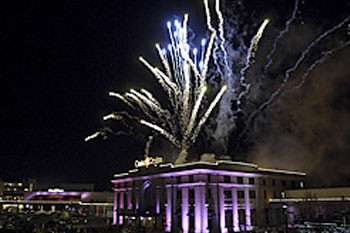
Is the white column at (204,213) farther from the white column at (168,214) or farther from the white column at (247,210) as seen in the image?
the white column at (247,210)

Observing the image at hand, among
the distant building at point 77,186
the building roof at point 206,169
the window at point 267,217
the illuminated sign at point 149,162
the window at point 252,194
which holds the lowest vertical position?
the window at point 267,217

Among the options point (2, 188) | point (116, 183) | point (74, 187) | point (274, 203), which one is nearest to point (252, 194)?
point (274, 203)

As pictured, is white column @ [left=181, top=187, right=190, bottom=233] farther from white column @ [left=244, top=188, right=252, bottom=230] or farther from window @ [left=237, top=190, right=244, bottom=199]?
white column @ [left=244, top=188, right=252, bottom=230]

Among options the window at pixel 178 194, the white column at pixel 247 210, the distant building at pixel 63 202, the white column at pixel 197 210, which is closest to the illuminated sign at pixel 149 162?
the window at pixel 178 194

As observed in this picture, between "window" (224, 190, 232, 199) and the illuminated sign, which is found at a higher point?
the illuminated sign

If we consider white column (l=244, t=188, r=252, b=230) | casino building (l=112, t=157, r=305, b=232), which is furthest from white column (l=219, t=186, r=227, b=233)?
white column (l=244, t=188, r=252, b=230)

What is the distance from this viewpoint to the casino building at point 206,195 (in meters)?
53.4

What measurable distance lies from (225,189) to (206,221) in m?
7.01

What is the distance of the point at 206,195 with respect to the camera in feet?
174

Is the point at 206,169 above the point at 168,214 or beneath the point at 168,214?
above

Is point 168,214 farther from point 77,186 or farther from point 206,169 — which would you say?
point 77,186

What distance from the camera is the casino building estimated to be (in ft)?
175

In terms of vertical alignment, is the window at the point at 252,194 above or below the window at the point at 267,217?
above

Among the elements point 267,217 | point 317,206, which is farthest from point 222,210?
point 317,206
